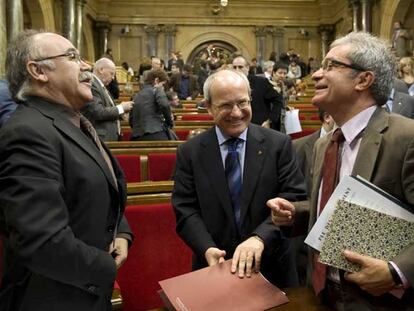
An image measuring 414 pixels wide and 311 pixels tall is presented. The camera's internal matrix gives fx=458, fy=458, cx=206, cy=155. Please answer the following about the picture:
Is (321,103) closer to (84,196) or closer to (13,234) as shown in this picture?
(84,196)

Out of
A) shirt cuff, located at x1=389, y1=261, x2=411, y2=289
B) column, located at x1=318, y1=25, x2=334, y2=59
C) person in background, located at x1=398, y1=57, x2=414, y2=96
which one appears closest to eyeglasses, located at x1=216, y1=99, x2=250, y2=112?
shirt cuff, located at x1=389, y1=261, x2=411, y2=289

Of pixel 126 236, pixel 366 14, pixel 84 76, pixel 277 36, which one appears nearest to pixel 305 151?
pixel 126 236

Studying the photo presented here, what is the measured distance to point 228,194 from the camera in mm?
1872

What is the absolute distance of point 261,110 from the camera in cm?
481

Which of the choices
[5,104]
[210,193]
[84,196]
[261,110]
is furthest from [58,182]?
[261,110]

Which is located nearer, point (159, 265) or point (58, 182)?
point (58, 182)

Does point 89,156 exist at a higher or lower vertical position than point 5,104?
lower

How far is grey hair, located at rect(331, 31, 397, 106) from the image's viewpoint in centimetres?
146

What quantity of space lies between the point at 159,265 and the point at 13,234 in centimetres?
128

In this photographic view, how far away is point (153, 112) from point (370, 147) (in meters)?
3.63

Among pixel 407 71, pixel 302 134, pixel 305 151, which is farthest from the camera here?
pixel 407 71

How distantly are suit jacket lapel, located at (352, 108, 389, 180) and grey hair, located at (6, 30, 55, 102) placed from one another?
106 cm

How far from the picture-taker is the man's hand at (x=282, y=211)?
1565mm

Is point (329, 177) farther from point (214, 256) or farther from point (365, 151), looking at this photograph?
point (214, 256)
